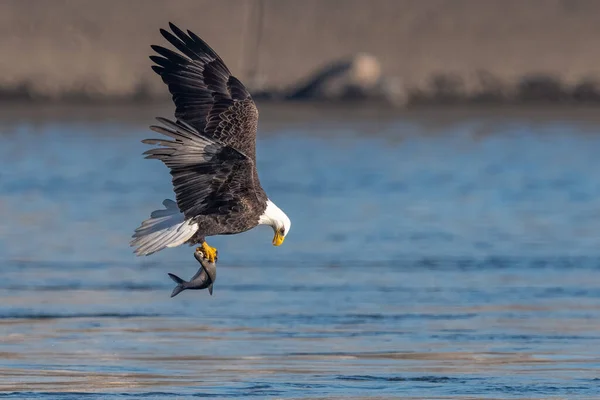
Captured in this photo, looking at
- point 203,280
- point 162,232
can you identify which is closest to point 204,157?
point 162,232

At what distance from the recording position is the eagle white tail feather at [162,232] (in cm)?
962

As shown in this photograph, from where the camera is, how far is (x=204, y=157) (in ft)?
31.2

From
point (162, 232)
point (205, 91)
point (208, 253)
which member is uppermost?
point (205, 91)

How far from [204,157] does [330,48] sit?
28.2m

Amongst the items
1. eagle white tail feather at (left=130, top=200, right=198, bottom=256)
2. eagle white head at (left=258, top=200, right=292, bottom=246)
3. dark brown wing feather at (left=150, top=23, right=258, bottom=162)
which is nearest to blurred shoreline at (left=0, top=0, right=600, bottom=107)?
dark brown wing feather at (left=150, top=23, right=258, bottom=162)

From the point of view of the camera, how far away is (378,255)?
13961mm

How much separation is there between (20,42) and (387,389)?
1137 inches

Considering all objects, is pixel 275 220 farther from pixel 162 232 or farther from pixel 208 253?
pixel 162 232

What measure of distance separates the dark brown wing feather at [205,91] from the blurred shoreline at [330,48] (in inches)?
896

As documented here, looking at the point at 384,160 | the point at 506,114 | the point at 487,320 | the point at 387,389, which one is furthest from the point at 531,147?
the point at 387,389

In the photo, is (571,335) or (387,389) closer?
(387,389)

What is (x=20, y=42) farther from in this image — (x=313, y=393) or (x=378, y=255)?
(x=313, y=393)

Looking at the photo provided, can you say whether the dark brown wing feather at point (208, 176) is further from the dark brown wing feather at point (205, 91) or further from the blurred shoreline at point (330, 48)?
the blurred shoreline at point (330, 48)

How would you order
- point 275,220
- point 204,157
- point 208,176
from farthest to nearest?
point 275,220, point 208,176, point 204,157
